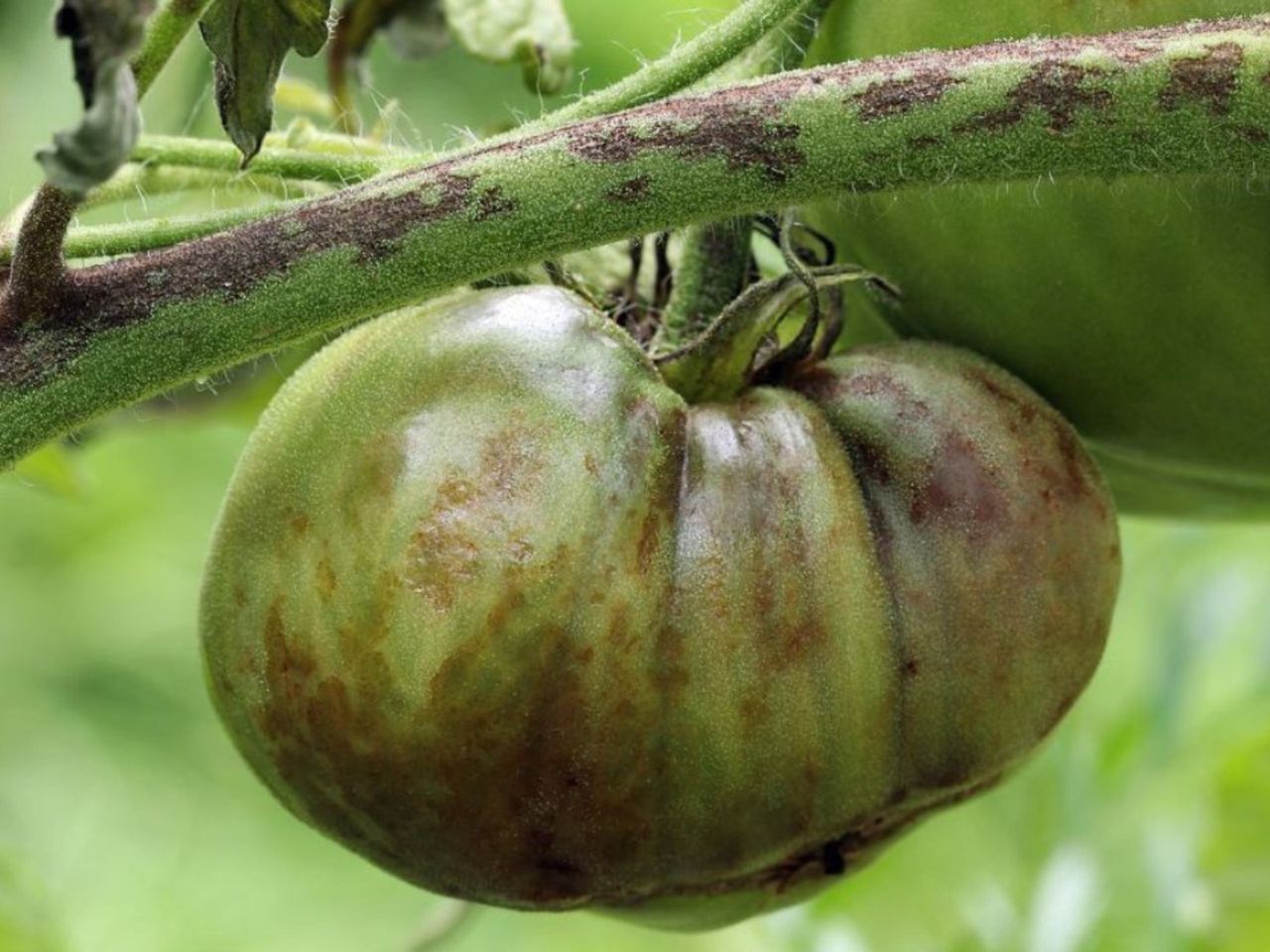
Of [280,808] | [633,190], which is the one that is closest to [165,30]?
[633,190]

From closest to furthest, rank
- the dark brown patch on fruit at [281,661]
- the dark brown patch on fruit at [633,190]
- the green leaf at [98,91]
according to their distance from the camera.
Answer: the green leaf at [98,91] < the dark brown patch on fruit at [633,190] < the dark brown patch on fruit at [281,661]

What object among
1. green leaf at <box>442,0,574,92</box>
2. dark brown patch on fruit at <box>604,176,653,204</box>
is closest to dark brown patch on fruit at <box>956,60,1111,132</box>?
dark brown patch on fruit at <box>604,176,653,204</box>

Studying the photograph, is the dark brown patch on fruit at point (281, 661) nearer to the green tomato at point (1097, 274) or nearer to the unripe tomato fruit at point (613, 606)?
the unripe tomato fruit at point (613, 606)

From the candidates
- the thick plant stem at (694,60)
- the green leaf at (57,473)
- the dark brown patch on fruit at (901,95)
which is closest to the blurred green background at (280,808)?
the green leaf at (57,473)

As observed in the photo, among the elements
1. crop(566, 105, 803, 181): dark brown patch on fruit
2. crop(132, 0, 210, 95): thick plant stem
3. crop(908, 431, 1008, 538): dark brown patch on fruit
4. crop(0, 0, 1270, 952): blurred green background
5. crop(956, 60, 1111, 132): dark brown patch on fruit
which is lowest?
crop(0, 0, 1270, 952): blurred green background

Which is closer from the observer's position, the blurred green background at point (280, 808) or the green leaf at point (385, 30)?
the green leaf at point (385, 30)

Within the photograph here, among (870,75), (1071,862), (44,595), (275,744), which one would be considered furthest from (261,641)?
(44,595)

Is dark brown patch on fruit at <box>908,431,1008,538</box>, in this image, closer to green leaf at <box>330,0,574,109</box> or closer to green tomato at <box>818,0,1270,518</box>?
green tomato at <box>818,0,1270,518</box>

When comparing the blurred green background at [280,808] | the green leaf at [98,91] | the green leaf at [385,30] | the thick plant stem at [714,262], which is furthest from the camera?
the blurred green background at [280,808]

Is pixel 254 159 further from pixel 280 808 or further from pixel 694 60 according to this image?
pixel 280 808
